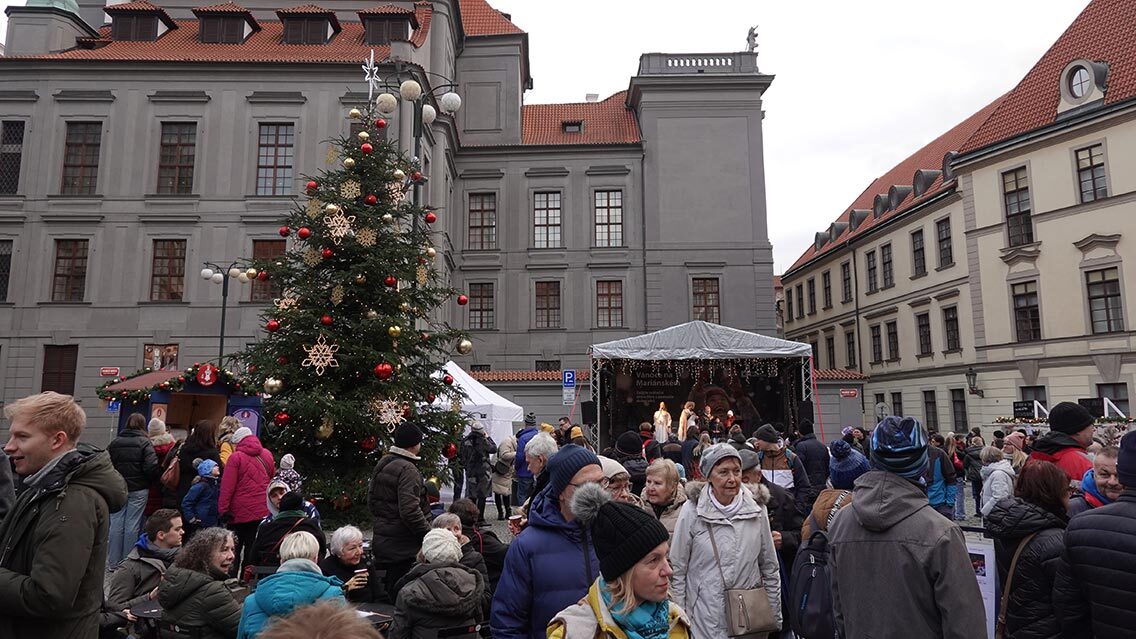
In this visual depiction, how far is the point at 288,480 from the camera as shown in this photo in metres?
7.36

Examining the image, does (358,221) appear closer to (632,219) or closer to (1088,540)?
(1088,540)

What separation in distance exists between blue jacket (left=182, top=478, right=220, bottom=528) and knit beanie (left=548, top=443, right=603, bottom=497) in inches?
250

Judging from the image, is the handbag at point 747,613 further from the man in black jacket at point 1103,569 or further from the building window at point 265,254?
the building window at point 265,254

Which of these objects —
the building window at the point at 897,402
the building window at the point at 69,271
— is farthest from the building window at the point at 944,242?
the building window at the point at 69,271

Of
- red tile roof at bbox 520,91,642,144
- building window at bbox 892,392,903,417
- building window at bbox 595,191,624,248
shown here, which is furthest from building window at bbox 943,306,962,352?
red tile roof at bbox 520,91,642,144

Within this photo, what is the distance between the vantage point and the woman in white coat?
181 inches

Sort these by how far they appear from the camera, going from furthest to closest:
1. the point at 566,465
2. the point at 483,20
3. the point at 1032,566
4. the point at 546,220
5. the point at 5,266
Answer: the point at 483,20, the point at 546,220, the point at 5,266, the point at 1032,566, the point at 566,465

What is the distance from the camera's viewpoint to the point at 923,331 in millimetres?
35969

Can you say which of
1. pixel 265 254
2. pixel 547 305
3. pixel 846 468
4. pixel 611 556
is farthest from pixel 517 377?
pixel 611 556

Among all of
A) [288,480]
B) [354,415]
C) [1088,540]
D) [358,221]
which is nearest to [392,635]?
[288,480]

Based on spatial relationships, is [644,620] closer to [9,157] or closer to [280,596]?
[280,596]

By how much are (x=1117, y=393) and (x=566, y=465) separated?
96.3 ft

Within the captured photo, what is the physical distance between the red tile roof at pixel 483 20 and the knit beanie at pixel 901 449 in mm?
37016

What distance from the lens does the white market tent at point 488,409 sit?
18438mm
